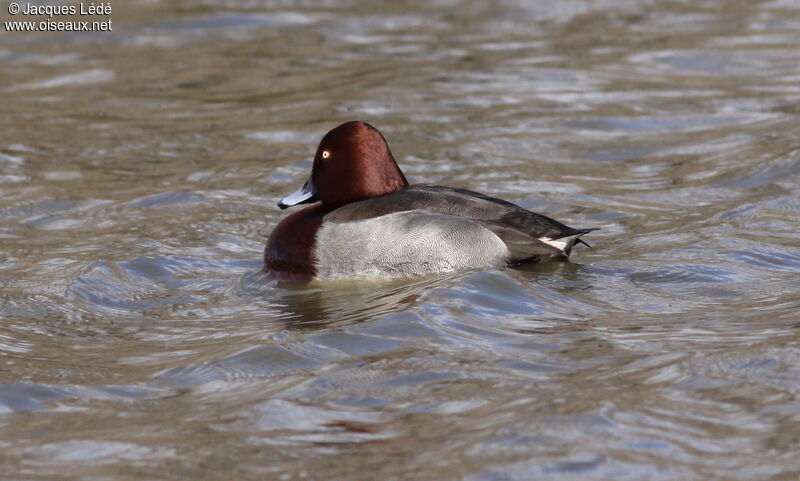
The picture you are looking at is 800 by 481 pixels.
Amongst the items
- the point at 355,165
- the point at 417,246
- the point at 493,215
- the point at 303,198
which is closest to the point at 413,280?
the point at 417,246

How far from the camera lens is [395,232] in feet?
23.2

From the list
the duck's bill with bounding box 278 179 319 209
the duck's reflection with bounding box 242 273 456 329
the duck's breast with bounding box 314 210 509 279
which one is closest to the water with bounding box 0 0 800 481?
the duck's reflection with bounding box 242 273 456 329

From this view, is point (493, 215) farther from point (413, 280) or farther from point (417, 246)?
point (413, 280)

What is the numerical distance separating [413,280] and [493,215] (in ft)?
Result: 1.98

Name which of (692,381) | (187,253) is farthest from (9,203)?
(692,381)

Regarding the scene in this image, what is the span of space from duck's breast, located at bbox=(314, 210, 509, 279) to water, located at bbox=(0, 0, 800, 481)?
0.14 metres

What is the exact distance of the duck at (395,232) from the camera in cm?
708

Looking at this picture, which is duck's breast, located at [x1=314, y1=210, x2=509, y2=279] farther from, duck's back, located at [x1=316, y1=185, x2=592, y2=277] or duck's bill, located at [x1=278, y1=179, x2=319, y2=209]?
duck's bill, located at [x1=278, y1=179, x2=319, y2=209]

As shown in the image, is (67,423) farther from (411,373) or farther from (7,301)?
(7,301)

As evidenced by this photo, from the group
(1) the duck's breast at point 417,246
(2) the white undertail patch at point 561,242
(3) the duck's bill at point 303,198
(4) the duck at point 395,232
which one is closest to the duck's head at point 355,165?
(4) the duck at point 395,232

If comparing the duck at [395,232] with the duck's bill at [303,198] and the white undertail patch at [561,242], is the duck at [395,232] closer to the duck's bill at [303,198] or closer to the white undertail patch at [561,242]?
the white undertail patch at [561,242]

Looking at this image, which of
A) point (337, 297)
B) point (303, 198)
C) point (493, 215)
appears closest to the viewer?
point (337, 297)

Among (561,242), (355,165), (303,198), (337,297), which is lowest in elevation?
(337,297)

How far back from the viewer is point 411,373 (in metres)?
5.43
